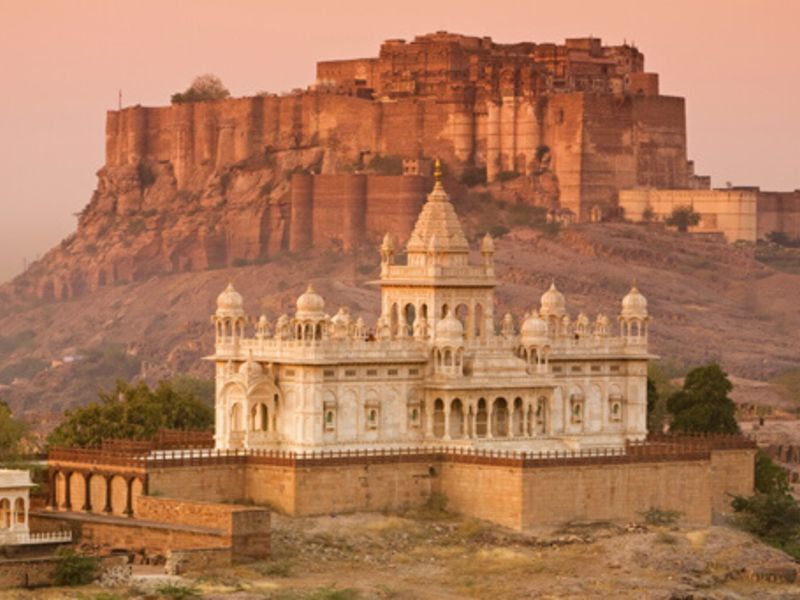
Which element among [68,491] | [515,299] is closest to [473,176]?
[515,299]

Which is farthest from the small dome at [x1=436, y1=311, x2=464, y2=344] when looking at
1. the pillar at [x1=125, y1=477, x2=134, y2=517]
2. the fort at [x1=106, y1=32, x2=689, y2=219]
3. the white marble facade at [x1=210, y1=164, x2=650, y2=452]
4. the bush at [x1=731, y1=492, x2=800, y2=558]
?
the fort at [x1=106, y1=32, x2=689, y2=219]

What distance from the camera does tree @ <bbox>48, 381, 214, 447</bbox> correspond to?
112375 mm

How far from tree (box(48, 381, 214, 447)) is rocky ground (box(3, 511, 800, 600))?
12.3 metres

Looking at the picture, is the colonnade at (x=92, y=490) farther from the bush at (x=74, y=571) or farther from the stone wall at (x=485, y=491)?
the stone wall at (x=485, y=491)

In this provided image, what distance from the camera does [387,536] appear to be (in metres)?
101

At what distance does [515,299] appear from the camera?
6265 inches

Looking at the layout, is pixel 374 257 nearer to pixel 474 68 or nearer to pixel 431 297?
pixel 474 68

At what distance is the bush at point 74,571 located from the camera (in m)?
92.1

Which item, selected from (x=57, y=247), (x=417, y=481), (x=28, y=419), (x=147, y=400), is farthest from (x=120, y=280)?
(x=417, y=481)

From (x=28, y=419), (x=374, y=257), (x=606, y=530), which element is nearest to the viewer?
(x=606, y=530)

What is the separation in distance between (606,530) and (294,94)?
272ft

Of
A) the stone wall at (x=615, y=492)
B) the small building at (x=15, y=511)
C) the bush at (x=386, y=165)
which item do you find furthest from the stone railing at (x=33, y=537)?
the bush at (x=386, y=165)

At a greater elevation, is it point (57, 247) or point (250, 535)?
point (57, 247)

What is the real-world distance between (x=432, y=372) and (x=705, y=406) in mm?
15324
